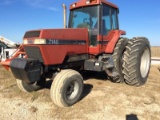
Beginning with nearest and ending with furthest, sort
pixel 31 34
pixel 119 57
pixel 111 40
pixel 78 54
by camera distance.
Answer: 1. pixel 31 34
2. pixel 78 54
3. pixel 119 57
4. pixel 111 40

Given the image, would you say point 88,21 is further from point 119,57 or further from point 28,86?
point 28,86

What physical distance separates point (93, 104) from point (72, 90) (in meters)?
0.61

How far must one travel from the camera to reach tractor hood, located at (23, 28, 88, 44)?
495 cm

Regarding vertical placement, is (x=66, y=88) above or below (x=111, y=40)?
below

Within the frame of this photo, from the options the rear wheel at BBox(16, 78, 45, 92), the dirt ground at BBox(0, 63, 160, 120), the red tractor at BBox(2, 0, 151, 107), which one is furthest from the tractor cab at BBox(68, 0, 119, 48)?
the rear wheel at BBox(16, 78, 45, 92)

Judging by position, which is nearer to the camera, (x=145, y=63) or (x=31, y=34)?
(x=31, y=34)

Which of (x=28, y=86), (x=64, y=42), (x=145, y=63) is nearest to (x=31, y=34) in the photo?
(x=64, y=42)

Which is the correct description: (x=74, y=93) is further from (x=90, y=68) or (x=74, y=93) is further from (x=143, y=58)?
(x=143, y=58)

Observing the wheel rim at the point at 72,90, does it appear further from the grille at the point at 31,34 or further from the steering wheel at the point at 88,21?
the steering wheel at the point at 88,21

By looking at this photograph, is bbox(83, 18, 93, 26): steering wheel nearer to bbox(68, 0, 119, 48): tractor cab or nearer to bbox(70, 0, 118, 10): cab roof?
bbox(68, 0, 119, 48): tractor cab

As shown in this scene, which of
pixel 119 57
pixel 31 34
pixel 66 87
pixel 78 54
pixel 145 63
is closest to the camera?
pixel 66 87

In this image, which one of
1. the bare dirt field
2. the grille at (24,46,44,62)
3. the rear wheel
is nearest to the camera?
the bare dirt field

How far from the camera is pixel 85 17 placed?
6.58 metres

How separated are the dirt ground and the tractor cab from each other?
1.59 meters
